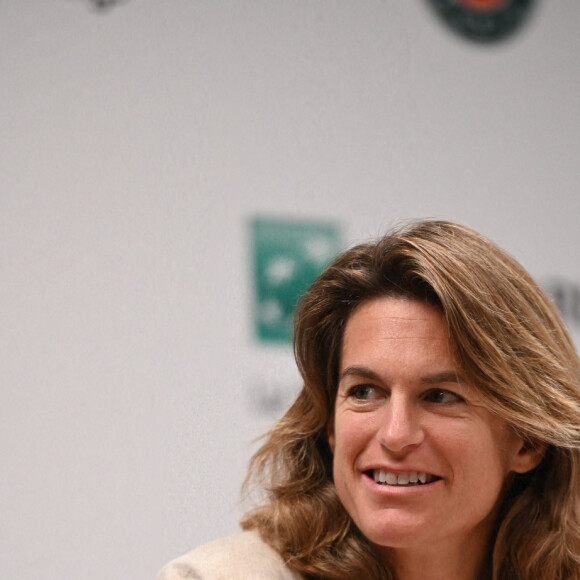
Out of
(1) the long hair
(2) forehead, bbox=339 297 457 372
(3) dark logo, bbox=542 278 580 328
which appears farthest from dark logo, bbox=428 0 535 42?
(2) forehead, bbox=339 297 457 372

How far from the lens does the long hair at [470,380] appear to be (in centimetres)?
197

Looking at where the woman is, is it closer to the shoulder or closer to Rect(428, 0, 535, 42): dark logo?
the shoulder

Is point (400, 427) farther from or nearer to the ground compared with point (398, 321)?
nearer to the ground

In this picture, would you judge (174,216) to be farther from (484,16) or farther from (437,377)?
(484,16)

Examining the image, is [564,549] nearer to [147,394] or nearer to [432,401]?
[432,401]

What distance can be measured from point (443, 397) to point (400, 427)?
0.12 meters

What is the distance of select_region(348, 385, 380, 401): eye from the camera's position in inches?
78.8

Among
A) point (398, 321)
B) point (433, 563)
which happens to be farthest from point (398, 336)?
point (433, 563)

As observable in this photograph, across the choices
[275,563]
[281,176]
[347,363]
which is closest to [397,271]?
Answer: [347,363]

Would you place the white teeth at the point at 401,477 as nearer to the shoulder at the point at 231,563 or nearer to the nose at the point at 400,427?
the nose at the point at 400,427

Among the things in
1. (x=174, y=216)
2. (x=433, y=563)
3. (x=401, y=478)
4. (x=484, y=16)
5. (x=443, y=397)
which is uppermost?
(x=484, y=16)

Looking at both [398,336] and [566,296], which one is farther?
[566,296]

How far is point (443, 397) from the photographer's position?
1985mm

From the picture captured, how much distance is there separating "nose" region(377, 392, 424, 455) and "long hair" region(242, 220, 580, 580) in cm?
12
